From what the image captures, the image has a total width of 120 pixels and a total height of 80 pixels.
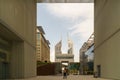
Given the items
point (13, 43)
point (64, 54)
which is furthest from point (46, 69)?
point (64, 54)

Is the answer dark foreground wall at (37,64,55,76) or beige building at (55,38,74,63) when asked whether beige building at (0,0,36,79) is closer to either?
dark foreground wall at (37,64,55,76)

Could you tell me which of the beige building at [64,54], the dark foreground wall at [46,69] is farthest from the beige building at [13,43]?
the beige building at [64,54]

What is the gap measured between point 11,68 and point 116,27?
14844 mm

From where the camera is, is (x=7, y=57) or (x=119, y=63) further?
A: (x=7, y=57)

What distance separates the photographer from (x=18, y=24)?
3622cm

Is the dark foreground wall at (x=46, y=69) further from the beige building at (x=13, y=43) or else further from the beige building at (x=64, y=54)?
the beige building at (x=64, y=54)

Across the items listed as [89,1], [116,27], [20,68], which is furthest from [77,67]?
[116,27]

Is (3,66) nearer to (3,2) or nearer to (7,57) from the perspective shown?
(7,57)

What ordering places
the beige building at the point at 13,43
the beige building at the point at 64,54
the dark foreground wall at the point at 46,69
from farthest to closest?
the beige building at the point at 64,54, the dark foreground wall at the point at 46,69, the beige building at the point at 13,43

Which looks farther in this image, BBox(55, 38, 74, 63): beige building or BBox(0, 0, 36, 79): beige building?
BBox(55, 38, 74, 63): beige building

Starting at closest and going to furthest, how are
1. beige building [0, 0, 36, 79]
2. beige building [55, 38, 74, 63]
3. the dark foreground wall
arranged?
beige building [0, 0, 36, 79] → the dark foreground wall → beige building [55, 38, 74, 63]

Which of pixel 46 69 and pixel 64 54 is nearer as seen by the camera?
pixel 46 69

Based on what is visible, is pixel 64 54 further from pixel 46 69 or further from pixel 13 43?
pixel 13 43

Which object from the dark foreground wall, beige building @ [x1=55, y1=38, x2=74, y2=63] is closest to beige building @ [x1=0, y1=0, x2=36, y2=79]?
the dark foreground wall
